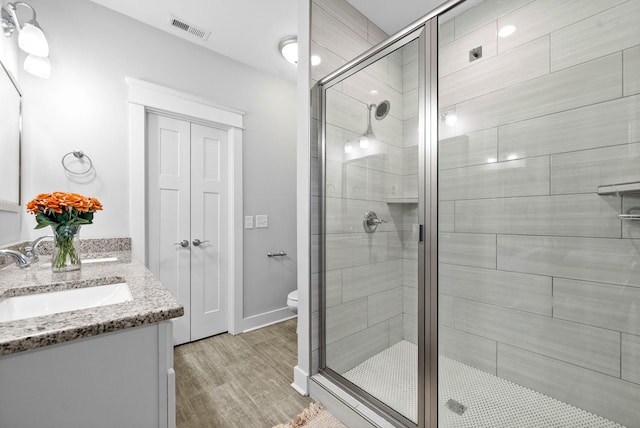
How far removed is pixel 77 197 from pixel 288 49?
1972 mm

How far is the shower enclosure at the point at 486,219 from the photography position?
1.30 meters

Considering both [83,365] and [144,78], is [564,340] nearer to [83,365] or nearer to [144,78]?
[83,365]

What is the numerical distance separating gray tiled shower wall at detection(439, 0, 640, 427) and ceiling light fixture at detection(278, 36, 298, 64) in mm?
1433

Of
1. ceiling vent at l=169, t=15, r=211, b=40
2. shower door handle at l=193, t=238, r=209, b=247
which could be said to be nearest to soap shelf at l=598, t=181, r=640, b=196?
shower door handle at l=193, t=238, r=209, b=247

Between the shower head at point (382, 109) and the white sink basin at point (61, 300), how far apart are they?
5.17ft

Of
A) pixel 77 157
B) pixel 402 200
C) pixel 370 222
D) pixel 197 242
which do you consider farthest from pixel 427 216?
pixel 77 157

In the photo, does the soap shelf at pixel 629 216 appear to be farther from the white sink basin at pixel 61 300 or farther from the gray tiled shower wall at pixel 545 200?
the white sink basin at pixel 61 300

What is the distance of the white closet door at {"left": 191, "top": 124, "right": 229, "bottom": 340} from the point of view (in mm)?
2455

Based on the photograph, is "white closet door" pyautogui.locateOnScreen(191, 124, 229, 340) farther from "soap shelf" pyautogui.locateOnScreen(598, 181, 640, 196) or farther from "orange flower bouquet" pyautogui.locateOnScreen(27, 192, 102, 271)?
"soap shelf" pyautogui.locateOnScreen(598, 181, 640, 196)

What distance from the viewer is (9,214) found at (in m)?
1.53

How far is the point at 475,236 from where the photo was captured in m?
1.63

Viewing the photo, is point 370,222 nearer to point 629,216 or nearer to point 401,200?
point 401,200

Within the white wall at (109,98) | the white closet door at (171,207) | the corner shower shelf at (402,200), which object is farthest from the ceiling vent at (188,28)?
the corner shower shelf at (402,200)

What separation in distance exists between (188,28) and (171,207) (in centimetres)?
144
